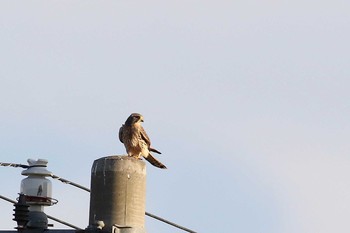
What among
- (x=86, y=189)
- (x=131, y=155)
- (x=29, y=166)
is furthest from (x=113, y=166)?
(x=86, y=189)

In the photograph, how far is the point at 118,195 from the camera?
501 inches

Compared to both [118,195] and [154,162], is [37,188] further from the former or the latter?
[118,195]

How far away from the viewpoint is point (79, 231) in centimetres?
1241

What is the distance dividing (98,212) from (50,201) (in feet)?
5.66

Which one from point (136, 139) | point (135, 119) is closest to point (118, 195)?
point (136, 139)

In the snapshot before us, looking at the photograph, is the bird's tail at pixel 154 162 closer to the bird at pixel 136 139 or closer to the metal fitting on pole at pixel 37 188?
the bird at pixel 136 139

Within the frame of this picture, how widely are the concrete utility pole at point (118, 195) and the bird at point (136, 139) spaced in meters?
1.07

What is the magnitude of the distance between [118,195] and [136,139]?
1.51 m

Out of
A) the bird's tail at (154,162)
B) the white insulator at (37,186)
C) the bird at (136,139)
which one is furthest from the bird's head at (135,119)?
the white insulator at (37,186)

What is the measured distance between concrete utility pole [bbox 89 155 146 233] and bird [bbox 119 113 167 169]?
1066mm

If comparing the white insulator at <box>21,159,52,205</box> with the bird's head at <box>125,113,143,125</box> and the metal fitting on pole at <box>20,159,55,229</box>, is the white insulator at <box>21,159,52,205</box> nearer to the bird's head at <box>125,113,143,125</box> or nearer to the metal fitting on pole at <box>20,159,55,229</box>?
the metal fitting on pole at <box>20,159,55,229</box>

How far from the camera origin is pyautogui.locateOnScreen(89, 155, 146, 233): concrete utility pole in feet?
41.7

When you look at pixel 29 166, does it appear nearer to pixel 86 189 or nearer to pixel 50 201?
pixel 50 201

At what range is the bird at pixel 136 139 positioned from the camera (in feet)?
46.2
